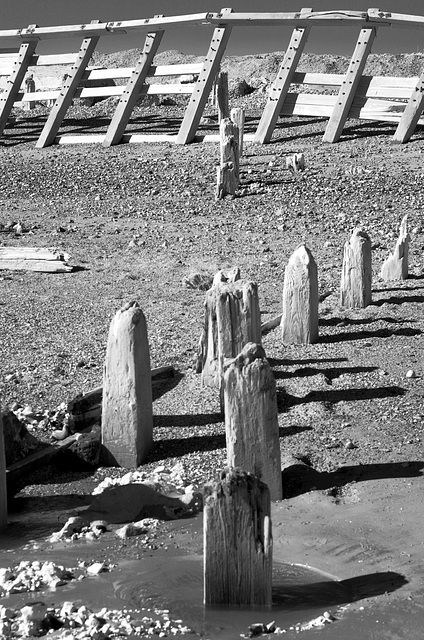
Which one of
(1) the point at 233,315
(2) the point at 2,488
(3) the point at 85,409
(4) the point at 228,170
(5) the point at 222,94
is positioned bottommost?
(2) the point at 2,488

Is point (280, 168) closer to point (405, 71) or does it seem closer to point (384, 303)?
point (384, 303)

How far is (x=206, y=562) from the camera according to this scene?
4.97 metres

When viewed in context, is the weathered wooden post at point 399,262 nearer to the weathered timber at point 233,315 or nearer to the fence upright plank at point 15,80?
the weathered timber at point 233,315

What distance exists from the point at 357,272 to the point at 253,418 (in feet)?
13.3

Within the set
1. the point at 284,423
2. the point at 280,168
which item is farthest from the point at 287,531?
the point at 280,168

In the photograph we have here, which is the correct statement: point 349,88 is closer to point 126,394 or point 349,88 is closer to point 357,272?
point 357,272

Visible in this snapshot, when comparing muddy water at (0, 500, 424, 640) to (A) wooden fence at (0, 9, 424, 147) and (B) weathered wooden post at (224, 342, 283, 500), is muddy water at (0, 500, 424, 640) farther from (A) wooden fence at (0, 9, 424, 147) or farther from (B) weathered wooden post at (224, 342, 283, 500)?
(A) wooden fence at (0, 9, 424, 147)

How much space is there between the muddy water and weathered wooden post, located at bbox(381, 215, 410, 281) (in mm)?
5752

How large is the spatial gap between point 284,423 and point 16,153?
45.1 ft

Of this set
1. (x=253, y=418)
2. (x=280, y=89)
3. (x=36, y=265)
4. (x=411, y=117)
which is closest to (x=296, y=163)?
(x=411, y=117)

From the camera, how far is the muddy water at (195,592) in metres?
4.84

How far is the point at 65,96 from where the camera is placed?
20781 mm

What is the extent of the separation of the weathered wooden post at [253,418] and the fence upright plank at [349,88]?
1225 centimetres

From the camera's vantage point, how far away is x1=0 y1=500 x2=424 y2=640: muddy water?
191 inches
